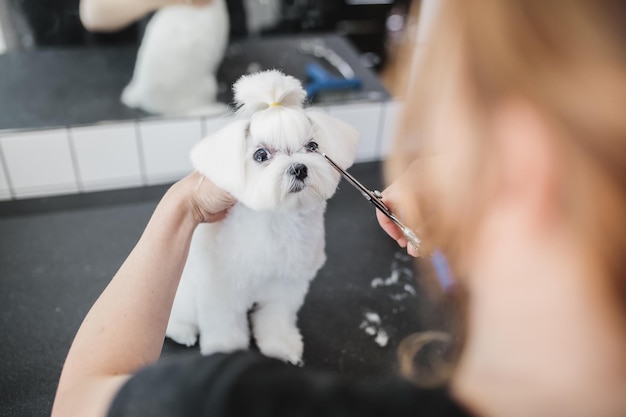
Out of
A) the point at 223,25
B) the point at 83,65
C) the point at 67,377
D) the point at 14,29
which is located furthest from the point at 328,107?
the point at 67,377

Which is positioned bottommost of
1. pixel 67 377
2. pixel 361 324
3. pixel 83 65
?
pixel 361 324

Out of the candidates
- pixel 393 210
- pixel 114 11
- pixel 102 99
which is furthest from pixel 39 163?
pixel 393 210

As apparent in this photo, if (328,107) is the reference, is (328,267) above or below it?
below

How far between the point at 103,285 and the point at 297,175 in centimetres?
38

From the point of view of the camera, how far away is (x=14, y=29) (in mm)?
955

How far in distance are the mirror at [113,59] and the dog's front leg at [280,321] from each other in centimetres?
34

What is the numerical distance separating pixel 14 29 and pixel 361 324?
2.64 feet

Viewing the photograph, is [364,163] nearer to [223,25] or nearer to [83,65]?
[223,25]

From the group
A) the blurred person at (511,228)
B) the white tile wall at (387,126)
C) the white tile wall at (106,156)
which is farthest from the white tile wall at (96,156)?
the blurred person at (511,228)

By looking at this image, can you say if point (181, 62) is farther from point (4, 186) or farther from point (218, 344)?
point (218, 344)

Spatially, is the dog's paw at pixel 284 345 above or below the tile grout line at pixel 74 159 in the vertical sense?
below

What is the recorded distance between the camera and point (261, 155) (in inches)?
24.2

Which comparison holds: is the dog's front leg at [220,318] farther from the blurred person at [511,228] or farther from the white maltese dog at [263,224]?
the blurred person at [511,228]

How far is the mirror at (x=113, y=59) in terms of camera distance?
0.97m
